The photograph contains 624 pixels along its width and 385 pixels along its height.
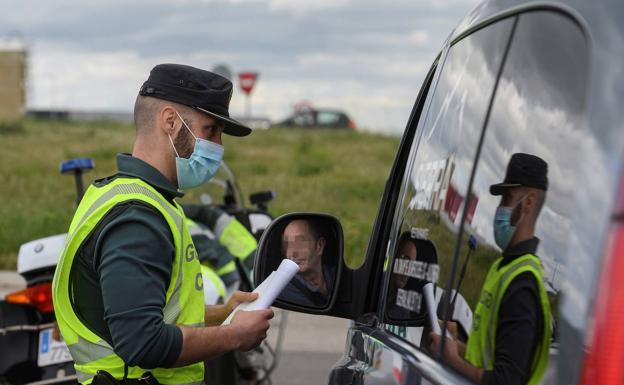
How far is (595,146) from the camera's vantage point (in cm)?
146

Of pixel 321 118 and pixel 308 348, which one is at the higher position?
pixel 321 118

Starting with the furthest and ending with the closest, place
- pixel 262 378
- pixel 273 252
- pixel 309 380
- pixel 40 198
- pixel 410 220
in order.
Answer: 1. pixel 40 198
2. pixel 309 380
3. pixel 262 378
4. pixel 273 252
5. pixel 410 220

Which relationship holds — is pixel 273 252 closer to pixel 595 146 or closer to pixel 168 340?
pixel 168 340

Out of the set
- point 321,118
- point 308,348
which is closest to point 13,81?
point 321,118

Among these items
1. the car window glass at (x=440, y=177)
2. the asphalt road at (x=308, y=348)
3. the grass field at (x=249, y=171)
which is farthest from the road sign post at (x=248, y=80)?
the car window glass at (x=440, y=177)

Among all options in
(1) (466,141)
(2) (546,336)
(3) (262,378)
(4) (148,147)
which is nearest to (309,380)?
(3) (262,378)

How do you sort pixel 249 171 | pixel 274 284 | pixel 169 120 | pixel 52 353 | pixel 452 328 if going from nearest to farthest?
pixel 452 328 → pixel 274 284 → pixel 169 120 → pixel 52 353 → pixel 249 171

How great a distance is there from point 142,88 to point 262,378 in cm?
291

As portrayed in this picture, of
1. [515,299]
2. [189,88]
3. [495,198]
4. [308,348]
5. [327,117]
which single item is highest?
[189,88]

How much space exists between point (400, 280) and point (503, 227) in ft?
2.53

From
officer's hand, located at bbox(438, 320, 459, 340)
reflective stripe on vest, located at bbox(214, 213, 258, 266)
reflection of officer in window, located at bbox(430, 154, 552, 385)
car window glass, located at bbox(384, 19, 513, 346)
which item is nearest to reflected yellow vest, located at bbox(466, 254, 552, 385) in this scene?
reflection of officer in window, located at bbox(430, 154, 552, 385)

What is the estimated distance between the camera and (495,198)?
1.85m

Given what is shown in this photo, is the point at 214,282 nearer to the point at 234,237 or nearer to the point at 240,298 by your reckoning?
the point at 234,237

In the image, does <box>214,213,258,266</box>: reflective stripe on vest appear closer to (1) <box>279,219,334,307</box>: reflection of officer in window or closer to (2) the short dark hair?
(2) the short dark hair
